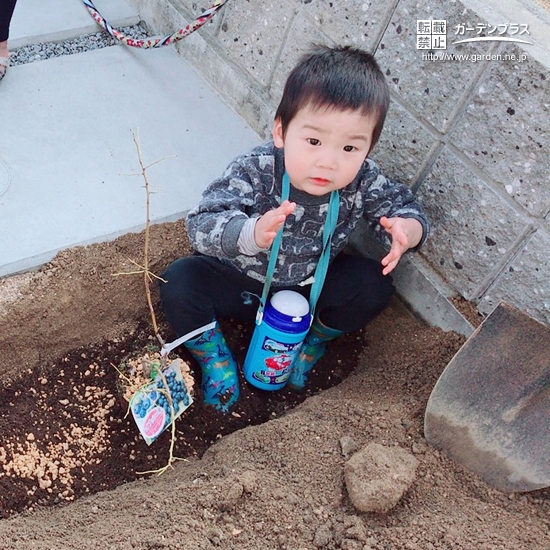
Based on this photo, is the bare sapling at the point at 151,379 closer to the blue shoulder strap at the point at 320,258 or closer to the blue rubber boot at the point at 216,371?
the blue rubber boot at the point at 216,371

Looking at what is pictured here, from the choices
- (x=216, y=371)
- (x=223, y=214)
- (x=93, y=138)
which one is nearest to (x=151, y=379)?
(x=216, y=371)

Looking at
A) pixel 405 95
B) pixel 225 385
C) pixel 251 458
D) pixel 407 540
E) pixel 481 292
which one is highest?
pixel 405 95

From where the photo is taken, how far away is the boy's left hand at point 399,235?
1575mm

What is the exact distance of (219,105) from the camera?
2498 mm

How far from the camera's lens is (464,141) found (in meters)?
1.69

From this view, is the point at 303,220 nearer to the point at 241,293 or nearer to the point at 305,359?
the point at 241,293

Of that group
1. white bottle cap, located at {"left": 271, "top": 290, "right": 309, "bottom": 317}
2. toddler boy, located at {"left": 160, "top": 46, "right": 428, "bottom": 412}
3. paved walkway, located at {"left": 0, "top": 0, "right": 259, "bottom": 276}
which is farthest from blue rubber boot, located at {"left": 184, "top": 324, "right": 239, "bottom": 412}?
paved walkway, located at {"left": 0, "top": 0, "right": 259, "bottom": 276}

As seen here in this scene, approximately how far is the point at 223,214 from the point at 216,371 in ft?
1.64

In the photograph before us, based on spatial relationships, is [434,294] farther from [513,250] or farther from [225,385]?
[225,385]

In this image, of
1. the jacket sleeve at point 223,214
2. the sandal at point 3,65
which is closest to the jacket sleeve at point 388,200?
the jacket sleeve at point 223,214

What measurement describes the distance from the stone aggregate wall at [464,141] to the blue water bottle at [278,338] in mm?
423

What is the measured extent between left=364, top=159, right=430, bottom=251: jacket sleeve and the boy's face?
22 cm

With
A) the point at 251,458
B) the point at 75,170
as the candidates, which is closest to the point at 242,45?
the point at 75,170

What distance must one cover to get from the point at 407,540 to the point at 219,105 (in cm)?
171
